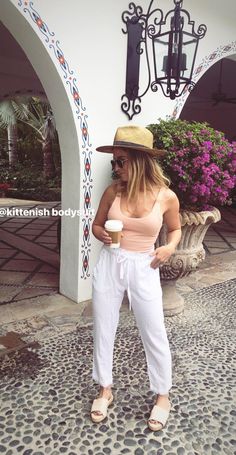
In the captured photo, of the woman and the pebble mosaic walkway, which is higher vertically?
the woman

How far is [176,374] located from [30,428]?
95 cm

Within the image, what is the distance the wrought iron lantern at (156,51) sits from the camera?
2965 mm

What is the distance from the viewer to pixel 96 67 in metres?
3.13

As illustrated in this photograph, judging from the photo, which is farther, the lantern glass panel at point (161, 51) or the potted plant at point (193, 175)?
the lantern glass panel at point (161, 51)

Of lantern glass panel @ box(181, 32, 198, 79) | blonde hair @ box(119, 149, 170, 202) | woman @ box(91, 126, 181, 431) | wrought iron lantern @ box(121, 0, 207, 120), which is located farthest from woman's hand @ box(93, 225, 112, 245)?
lantern glass panel @ box(181, 32, 198, 79)

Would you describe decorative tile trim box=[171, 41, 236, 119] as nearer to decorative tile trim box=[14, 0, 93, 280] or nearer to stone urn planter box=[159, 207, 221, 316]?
decorative tile trim box=[14, 0, 93, 280]

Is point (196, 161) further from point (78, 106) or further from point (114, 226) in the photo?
point (114, 226)

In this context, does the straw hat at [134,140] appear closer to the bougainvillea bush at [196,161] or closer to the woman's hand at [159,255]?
the woman's hand at [159,255]

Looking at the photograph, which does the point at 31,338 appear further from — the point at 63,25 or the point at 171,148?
the point at 63,25

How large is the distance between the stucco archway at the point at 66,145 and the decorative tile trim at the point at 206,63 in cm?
113

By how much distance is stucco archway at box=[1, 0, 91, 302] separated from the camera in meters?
2.80

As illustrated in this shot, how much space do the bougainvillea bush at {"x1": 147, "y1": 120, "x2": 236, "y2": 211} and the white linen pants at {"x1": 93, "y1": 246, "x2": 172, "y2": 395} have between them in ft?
4.00

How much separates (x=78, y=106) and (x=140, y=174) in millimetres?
1480

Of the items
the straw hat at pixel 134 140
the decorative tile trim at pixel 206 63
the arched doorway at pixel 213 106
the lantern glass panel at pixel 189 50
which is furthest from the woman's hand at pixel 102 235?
the arched doorway at pixel 213 106
